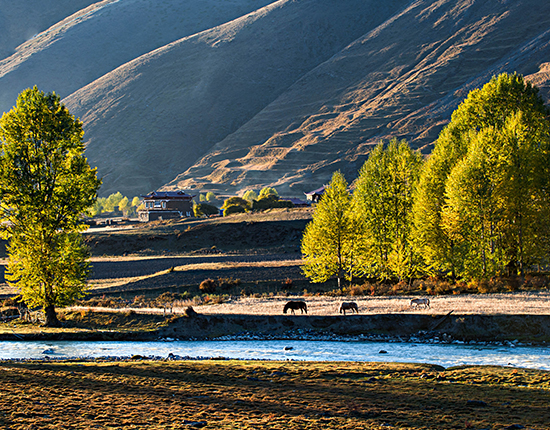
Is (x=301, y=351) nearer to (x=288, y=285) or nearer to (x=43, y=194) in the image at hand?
(x=43, y=194)

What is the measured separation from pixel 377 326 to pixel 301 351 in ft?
21.2

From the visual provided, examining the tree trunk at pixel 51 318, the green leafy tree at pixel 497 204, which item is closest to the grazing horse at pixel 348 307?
the green leafy tree at pixel 497 204

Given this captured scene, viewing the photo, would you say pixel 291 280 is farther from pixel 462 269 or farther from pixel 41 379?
pixel 41 379

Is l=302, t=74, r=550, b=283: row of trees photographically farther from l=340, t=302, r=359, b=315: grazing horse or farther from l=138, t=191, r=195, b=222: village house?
l=138, t=191, r=195, b=222: village house

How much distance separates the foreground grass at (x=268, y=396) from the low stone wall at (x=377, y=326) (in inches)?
346

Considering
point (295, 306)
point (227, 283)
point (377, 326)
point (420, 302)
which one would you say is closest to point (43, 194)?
point (295, 306)

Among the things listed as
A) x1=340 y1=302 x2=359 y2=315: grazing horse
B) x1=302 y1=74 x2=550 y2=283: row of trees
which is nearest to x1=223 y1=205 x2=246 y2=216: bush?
x1=302 y1=74 x2=550 y2=283: row of trees

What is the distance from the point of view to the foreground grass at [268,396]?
43.9ft

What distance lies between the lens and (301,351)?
27.4 meters

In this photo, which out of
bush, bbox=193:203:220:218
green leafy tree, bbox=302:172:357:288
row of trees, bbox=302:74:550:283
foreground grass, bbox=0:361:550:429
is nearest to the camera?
foreground grass, bbox=0:361:550:429

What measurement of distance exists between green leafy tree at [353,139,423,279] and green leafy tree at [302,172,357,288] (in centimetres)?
117

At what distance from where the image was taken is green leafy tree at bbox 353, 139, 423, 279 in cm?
4491

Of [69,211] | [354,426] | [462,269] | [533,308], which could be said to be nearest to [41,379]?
[354,426]

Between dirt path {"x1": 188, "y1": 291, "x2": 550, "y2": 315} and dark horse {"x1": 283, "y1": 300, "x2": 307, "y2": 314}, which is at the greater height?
dark horse {"x1": 283, "y1": 300, "x2": 307, "y2": 314}
